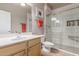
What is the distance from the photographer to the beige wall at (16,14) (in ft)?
4.37

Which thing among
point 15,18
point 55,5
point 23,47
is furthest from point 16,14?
point 55,5

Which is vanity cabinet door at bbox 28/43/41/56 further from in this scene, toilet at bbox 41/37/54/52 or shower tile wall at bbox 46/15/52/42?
shower tile wall at bbox 46/15/52/42

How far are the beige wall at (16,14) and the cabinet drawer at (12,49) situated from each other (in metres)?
0.26

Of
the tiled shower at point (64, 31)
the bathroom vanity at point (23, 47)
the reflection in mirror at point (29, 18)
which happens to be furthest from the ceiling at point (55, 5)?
the bathroom vanity at point (23, 47)

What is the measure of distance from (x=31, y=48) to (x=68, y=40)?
614mm

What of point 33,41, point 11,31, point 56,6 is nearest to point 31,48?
point 33,41

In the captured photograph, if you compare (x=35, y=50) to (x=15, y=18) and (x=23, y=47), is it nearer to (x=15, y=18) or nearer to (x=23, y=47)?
(x=23, y=47)

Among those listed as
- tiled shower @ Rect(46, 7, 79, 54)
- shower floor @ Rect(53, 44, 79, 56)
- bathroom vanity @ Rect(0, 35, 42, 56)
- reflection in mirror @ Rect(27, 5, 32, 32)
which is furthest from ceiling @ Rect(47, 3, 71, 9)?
shower floor @ Rect(53, 44, 79, 56)

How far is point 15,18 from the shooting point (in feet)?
4.58

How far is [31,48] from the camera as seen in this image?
57.6 inches

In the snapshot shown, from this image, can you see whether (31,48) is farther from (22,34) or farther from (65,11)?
(65,11)

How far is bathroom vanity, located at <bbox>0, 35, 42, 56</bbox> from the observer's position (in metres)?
1.05

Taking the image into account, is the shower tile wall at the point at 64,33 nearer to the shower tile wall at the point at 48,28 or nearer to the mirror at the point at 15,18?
the shower tile wall at the point at 48,28

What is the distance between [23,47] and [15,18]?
1.48 feet
